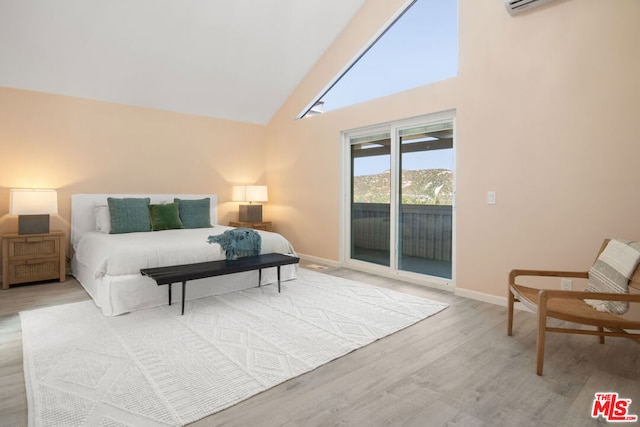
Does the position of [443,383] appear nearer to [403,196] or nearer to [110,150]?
[403,196]

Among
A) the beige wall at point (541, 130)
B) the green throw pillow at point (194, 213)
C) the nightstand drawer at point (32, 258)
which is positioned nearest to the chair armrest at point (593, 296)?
the beige wall at point (541, 130)

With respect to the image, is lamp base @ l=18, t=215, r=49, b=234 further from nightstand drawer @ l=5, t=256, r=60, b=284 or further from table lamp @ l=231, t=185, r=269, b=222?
table lamp @ l=231, t=185, r=269, b=222

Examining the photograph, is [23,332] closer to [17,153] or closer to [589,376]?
[17,153]

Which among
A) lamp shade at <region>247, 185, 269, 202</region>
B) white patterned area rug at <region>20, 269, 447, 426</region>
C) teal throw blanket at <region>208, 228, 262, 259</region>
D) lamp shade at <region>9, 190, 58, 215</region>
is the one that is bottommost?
white patterned area rug at <region>20, 269, 447, 426</region>

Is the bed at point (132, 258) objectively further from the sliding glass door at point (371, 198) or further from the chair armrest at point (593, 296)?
the chair armrest at point (593, 296)

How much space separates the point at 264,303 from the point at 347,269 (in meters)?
1.88

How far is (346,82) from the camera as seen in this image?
5.11 meters

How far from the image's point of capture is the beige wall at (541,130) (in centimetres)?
270

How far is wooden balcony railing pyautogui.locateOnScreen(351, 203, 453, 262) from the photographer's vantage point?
3.99 meters

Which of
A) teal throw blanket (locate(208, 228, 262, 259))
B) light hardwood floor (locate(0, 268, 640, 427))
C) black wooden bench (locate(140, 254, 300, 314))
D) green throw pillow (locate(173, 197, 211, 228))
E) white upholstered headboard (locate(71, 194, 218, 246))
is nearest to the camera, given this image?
light hardwood floor (locate(0, 268, 640, 427))

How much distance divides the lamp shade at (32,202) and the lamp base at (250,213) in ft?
8.45

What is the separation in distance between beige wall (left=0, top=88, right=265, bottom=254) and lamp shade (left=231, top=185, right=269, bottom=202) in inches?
8.3

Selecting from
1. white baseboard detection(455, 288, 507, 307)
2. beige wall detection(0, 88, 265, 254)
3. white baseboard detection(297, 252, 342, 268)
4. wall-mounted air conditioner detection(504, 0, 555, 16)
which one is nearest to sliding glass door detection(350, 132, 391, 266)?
white baseboard detection(297, 252, 342, 268)

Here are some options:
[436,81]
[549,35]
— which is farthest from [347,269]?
[549,35]
